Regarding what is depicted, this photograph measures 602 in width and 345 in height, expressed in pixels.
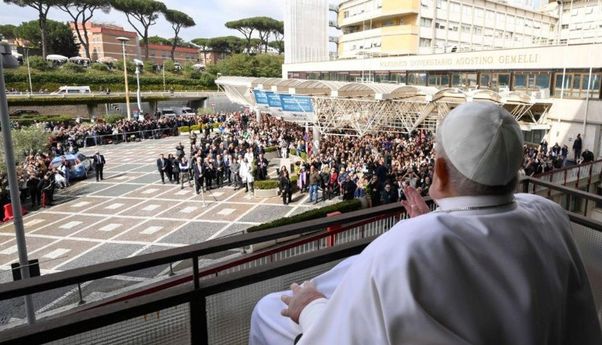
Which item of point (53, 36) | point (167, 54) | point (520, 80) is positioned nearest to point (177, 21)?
point (167, 54)

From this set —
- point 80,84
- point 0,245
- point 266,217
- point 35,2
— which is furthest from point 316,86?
point 35,2

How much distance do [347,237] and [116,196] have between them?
18055 millimetres

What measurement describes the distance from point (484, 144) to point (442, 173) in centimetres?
15

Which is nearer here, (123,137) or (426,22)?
(123,137)

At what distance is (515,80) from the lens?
3347 centimetres

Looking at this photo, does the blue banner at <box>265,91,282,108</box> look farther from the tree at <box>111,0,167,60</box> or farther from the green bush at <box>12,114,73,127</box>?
the tree at <box>111,0,167,60</box>

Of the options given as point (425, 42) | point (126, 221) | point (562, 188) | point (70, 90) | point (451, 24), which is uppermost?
point (451, 24)

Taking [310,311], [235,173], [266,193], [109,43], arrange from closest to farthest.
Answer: [310,311], [266,193], [235,173], [109,43]

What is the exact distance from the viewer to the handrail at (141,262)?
1733 millimetres

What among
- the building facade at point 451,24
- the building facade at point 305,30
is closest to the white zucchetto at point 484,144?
the building facade at point 451,24

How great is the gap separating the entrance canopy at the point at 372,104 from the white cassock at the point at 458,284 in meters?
23.8

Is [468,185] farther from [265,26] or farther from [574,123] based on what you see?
[265,26]

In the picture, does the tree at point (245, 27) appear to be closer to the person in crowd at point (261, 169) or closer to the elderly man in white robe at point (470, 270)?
the person in crowd at point (261, 169)

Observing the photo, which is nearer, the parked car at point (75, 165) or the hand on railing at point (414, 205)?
the hand on railing at point (414, 205)
